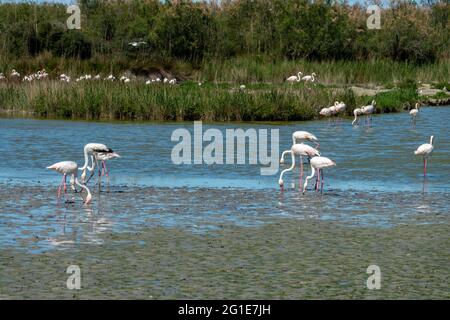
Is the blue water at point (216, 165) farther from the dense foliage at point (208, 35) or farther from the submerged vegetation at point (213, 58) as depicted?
the dense foliage at point (208, 35)

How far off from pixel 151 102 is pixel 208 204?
16.1m

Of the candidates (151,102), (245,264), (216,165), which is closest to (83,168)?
(216,165)

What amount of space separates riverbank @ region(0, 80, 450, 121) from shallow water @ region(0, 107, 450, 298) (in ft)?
20.4

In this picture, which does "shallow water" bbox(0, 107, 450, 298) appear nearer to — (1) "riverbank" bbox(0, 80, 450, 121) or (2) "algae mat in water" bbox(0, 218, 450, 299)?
(2) "algae mat in water" bbox(0, 218, 450, 299)

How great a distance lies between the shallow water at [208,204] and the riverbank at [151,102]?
621 cm

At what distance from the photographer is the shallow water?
1123 cm

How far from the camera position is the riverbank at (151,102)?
98.1 ft

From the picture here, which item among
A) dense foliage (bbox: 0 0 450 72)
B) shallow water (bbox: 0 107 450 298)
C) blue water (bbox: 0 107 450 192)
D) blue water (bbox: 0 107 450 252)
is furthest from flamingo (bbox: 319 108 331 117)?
dense foliage (bbox: 0 0 450 72)

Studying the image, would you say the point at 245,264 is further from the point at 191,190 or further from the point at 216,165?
the point at 216,165

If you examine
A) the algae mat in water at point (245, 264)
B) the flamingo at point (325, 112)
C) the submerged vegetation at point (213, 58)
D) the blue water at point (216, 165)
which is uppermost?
the submerged vegetation at point (213, 58)

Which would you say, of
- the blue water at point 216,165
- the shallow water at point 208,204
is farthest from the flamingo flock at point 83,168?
the blue water at point 216,165
